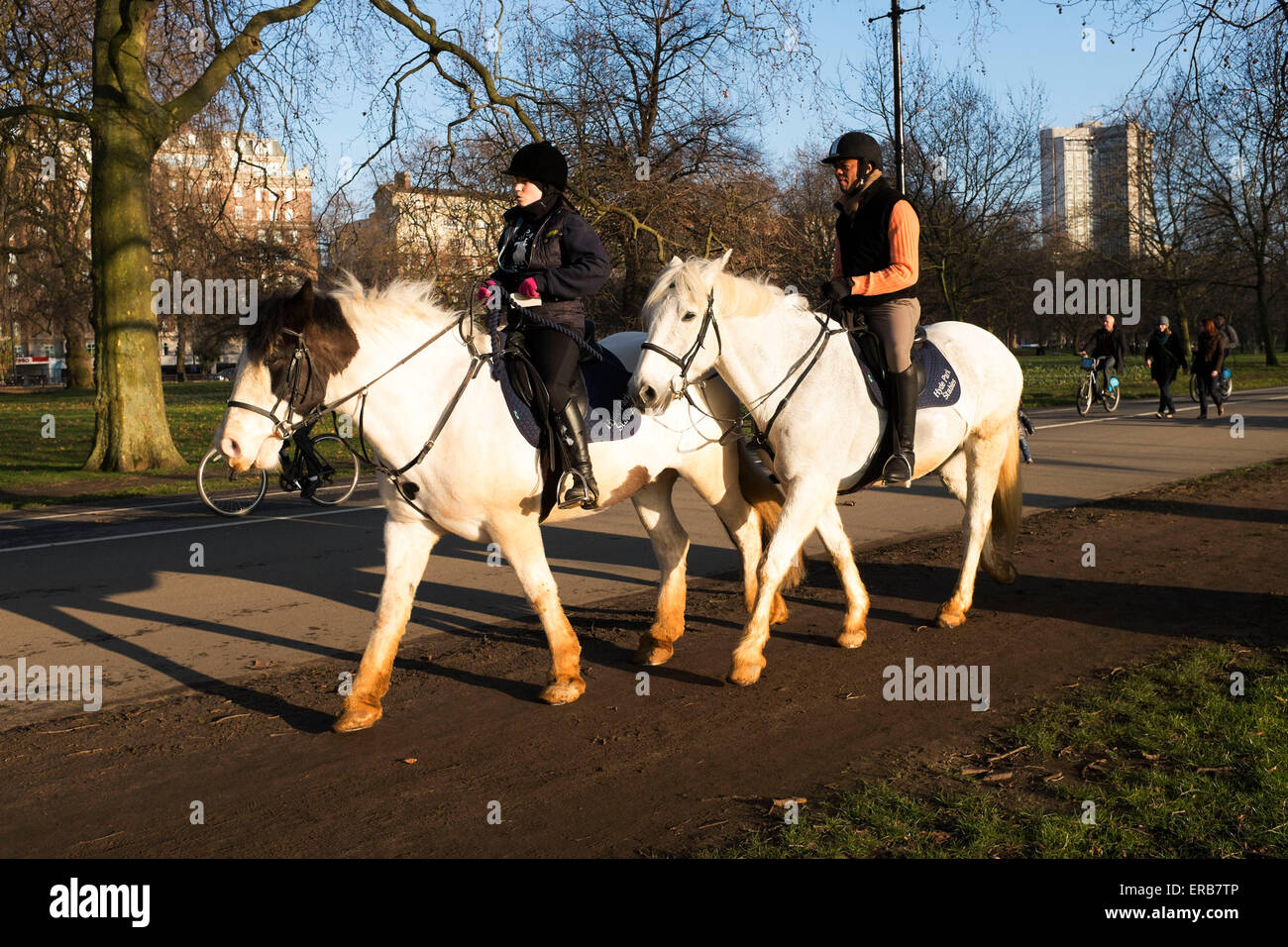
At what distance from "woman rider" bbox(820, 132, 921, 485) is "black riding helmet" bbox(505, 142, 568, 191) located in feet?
5.68

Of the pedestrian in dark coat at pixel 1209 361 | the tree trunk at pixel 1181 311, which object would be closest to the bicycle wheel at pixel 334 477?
the pedestrian in dark coat at pixel 1209 361

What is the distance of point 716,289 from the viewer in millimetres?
5914

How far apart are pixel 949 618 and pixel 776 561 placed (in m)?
1.70

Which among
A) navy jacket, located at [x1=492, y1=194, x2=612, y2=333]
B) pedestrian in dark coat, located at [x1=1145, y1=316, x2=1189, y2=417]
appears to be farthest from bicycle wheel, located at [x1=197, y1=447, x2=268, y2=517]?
pedestrian in dark coat, located at [x1=1145, y1=316, x2=1189, y2=417]

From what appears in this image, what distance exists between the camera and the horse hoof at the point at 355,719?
17.0 feet

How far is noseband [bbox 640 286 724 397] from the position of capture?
563 centimetres

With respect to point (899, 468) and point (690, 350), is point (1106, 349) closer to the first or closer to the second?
point (899, 468)

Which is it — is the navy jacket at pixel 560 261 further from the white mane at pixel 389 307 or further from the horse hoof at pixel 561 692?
the horse hoof at pixel 561 692

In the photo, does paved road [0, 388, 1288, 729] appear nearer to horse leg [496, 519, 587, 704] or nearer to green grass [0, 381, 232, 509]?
green grass [0, 381, 232, 509]

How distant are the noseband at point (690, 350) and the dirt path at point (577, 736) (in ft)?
5.32

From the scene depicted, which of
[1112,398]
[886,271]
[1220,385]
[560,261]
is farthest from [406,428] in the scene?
[1112,398]

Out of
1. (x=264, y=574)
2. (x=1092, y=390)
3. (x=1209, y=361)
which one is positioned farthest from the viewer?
(x=1092, y=390)

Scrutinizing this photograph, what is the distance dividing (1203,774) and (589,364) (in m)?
3.53
